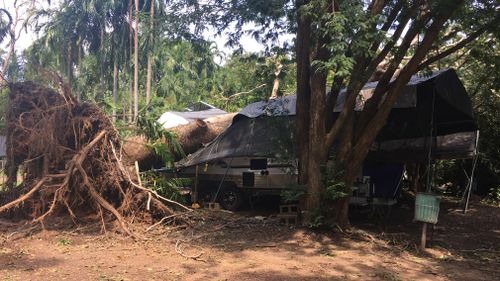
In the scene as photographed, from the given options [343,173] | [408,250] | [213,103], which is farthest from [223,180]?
[213,103]

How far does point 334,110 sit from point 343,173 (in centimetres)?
198

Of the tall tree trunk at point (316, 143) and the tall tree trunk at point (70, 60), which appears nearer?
the tall tree trunk at point (316, 143)

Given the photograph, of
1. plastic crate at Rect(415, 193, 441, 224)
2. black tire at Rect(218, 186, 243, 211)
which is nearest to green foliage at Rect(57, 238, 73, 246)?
black tire at Rect(218, 186, 243, 211)

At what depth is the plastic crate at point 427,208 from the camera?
7.88m

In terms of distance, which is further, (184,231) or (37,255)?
(184,231)

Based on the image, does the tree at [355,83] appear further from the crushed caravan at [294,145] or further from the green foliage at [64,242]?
the green foliage at [64,242]

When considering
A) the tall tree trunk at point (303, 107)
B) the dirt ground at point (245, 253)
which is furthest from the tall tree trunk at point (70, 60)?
the tall tree trunk at point (303, 107)

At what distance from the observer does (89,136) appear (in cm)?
1010

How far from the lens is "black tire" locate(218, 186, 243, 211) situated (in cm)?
1255

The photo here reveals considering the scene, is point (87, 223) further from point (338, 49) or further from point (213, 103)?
point (213, 103)

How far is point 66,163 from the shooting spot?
988 cm

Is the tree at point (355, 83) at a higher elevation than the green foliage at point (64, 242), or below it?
higher

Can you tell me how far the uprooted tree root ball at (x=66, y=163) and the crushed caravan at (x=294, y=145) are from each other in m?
2.42

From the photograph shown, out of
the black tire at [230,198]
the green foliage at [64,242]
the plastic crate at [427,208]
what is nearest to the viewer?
the plastic crate at [427,208]
